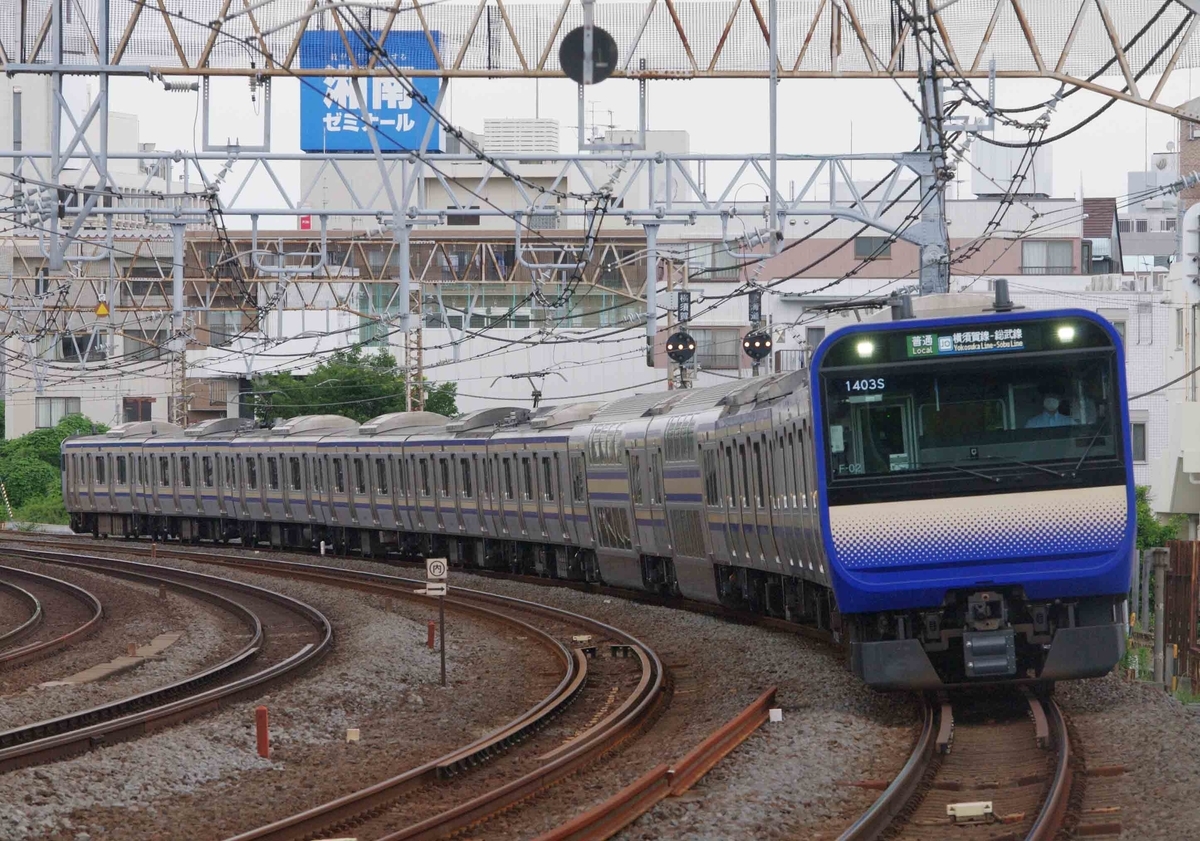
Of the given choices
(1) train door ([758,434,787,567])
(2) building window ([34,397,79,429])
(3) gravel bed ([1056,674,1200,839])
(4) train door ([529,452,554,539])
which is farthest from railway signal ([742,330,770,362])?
(2) building window ([34,397,79,429])

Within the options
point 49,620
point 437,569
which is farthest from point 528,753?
point 49,620

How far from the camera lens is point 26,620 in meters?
22.2

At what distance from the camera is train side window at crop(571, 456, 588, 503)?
23984 mm

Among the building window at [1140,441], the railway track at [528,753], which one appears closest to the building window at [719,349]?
the building window at [1140,441]

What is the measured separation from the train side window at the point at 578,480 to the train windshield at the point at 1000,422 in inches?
503

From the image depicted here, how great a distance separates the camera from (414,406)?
55.0 metres

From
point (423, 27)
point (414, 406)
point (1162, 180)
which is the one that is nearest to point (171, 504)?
point (414, 406)

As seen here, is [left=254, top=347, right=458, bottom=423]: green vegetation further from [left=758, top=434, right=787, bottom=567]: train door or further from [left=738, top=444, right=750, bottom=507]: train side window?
[left=758, top=434, right=787, bottom=567]: train door

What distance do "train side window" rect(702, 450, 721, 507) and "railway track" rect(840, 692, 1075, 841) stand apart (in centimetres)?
605

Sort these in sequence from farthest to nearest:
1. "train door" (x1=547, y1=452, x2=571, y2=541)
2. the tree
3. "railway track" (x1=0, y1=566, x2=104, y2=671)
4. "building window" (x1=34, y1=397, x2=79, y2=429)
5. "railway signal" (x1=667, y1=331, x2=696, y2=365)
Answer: "building window" (x1=34, y1=397, x2=79, y2=429), the tree, "railway signal" (x1=667, y1=331, x2=696, y2=365), "train door" (x1=547, y1=452, x2=571, y2=541), "railway track" (x1=0, y1=566, x2=104, y2=671)

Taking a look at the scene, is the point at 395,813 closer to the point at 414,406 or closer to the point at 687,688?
the point at 687,688

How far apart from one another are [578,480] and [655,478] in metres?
3.80

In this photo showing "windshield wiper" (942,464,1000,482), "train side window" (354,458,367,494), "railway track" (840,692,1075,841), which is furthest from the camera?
"train side window" (354,458,367,494)

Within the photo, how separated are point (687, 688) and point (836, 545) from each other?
3399 mm
